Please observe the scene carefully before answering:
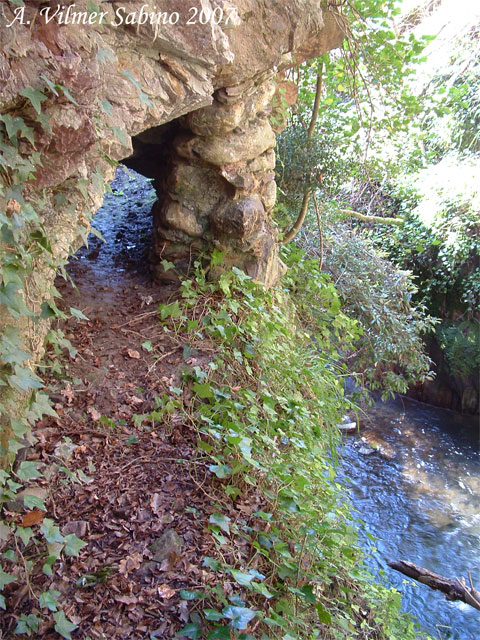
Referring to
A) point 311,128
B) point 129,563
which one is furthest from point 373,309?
point 129,563

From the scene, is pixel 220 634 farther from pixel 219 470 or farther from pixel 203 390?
pixel 203 390

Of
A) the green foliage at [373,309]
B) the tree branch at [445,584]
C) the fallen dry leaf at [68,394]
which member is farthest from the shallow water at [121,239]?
the tree branch at [445,584]

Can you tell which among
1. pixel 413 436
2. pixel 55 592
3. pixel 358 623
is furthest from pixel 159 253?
pixel 413 436

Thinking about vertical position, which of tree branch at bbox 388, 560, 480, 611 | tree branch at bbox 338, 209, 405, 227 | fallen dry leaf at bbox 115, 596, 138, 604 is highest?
tree branch at bbox 338, 209, 405, 227

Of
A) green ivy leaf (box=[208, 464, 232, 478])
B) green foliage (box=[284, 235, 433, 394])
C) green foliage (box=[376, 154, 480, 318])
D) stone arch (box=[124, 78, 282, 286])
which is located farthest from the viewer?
green foliage (box=[376, 154, 480, 318])

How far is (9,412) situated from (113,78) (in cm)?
171

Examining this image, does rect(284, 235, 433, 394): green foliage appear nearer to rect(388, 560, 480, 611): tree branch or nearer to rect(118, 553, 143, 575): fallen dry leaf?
rect(388, 560, 480, 611): tree branch

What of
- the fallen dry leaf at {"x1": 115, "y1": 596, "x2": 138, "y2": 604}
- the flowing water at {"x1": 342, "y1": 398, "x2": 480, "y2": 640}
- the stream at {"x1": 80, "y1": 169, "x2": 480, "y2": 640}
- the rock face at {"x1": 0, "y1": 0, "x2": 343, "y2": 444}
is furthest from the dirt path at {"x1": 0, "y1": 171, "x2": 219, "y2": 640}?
the flowing water at {"x1": 342, "y1": 398, "x2": 480, "y2": 640}

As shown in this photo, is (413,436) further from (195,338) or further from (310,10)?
(310,10)

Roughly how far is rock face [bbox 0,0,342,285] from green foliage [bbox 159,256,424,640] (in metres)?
0.53

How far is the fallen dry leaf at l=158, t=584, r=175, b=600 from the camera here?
1942mm

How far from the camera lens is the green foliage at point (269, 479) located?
1.98 metres

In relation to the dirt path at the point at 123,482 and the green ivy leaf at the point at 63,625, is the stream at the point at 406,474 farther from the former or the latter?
the green ivy leaf at the point at 63,625

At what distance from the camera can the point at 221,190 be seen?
3732mm
